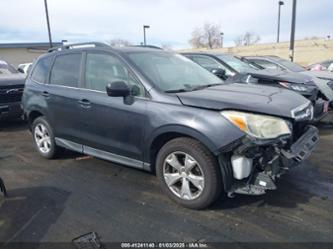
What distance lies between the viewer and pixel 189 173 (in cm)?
370

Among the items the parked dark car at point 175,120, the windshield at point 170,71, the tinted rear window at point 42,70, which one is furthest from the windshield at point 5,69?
the windshield at point 170,71

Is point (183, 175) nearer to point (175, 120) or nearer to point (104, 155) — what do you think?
point (175, 120)

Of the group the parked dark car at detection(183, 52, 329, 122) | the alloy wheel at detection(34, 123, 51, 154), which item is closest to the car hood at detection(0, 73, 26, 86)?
the alloy wheel at detection(34, 123, 51, 154)

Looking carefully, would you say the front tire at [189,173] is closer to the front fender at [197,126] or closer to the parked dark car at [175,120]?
the parked dark car at [175,120]

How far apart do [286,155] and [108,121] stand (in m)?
2.17

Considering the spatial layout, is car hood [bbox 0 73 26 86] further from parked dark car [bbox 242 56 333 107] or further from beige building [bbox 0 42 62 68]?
beige building [bbox 0 42 62 68]

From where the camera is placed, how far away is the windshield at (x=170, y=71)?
420 cm

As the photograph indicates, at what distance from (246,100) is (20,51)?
3655 centimetres

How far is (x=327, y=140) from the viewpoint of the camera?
6270 mm

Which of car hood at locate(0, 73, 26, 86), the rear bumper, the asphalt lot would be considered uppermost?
car hood at locate(0, 73, 26, 86)

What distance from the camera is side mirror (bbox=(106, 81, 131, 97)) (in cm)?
399

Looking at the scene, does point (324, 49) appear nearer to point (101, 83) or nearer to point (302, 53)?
point (302, 53)

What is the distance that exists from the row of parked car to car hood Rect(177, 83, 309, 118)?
0.04 ft

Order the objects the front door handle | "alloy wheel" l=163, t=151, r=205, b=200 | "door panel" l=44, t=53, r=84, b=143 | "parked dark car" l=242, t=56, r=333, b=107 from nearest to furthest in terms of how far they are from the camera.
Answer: "alloy wheel" l=163, t=151, r=205, b=200 → "door panel" l=44, t=53, r=84, b=143 → the front door handle → "parked dark car" l=242, t=56, r=333, b=107
